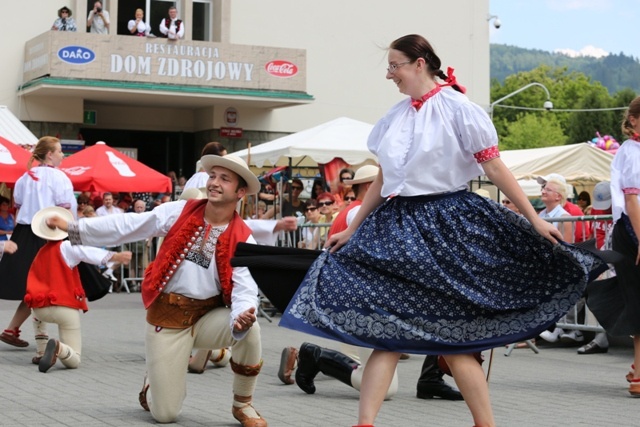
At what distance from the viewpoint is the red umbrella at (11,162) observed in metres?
17.5

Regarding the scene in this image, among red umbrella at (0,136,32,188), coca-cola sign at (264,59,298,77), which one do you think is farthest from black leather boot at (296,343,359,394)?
coca-cola sign at (264,59,298,77)

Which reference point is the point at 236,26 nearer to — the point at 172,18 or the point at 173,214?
the point at 172,18

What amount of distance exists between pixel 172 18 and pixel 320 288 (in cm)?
2529

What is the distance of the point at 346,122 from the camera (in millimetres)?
19734

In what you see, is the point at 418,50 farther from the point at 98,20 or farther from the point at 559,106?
the point at 559,106

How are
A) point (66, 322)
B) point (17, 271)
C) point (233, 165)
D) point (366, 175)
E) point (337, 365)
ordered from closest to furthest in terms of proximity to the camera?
1. point (233, 165)
2. point (337, 365)
3. point (366, 175)
4. point (66, 322)
5. point (17, 271)

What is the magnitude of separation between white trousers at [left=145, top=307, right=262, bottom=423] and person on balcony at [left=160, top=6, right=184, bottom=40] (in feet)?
75.9

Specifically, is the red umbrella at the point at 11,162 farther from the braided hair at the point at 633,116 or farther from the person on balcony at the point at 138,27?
the braided hair at the point at 633,116

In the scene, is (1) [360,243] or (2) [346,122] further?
(2) [346,122]

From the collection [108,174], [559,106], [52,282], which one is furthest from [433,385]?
[559,106]

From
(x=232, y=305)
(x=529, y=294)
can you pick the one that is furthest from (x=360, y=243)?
(x=232, y=305)

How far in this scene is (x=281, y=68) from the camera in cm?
3042

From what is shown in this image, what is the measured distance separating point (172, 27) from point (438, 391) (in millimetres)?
22606

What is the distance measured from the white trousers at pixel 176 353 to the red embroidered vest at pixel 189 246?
0.54 ft
